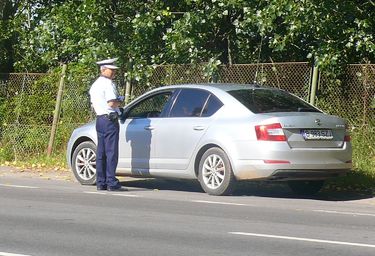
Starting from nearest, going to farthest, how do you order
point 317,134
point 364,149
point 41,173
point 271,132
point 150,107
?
point 271,132, point 317,134, point 150,107, point 364,149, point 41,173

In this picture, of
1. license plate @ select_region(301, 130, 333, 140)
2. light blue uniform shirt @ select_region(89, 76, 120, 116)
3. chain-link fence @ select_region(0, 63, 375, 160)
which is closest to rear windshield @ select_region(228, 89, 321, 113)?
license plate @ select_region(301, 130, 333, 140)

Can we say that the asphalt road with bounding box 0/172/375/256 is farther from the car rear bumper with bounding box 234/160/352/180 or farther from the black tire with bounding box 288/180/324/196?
the car rear bumper with bounding box 234/160/352/180

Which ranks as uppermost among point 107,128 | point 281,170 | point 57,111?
point 57,111

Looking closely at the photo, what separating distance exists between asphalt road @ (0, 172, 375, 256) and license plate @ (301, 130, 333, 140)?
901 mm

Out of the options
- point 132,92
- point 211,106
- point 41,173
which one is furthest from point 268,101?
point 132,92

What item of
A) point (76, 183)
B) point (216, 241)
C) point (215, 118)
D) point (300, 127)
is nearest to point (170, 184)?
point (76, 183)

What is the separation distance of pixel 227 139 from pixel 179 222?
262cm

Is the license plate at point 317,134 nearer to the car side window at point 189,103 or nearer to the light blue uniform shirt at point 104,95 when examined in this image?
the car side window at point 189,103

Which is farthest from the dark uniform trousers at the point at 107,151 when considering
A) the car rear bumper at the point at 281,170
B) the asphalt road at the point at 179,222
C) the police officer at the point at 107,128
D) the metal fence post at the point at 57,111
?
the metal fence post at the point at 57,111

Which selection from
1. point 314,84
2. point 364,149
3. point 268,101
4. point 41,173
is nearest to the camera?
point 268,101

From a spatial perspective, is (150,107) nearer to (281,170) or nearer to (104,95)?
(104,95)

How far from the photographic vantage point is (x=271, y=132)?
36.8 feet

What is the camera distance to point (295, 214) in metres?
10.1

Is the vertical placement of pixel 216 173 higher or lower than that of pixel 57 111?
lower
